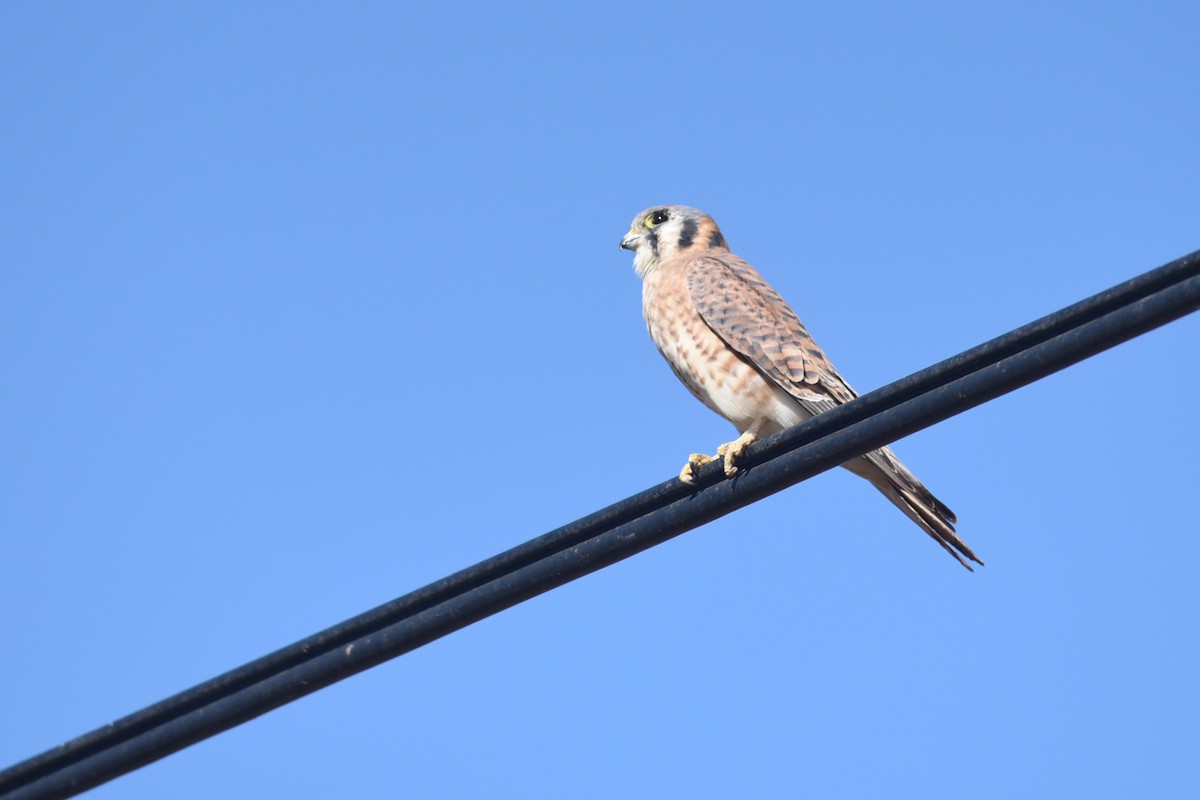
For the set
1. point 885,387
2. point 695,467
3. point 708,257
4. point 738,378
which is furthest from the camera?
point 708,257

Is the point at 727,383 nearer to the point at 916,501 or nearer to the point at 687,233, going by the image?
the point at 916,501

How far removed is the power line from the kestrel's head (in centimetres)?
370

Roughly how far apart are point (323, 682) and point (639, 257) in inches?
165

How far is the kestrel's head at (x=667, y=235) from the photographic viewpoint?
23.7 ft

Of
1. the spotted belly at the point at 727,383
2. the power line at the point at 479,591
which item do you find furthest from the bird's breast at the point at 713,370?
the power line at the point at 479,591

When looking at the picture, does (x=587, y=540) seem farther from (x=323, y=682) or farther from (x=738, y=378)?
(x=738, y=378)

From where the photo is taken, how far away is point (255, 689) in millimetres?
3451

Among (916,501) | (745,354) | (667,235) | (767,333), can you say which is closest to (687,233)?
(667,235)

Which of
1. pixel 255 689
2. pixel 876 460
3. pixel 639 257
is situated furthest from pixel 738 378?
pixel 255 689

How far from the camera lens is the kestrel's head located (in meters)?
7.22

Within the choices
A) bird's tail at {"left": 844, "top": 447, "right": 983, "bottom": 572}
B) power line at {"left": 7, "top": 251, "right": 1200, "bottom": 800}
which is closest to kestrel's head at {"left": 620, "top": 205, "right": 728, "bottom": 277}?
bird's tail at {"left": 844, "top": 447, "right": 983, "bottom": 572}

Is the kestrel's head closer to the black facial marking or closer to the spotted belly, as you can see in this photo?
the black facial marking

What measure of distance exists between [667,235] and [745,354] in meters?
1.57

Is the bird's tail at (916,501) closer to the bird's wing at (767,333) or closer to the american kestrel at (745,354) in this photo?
the american kestrel at (745,354)
